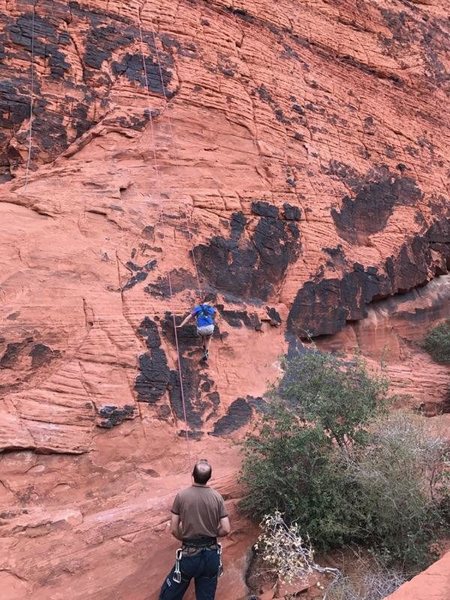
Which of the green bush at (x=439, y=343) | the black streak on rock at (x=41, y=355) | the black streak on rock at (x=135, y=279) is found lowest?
the green bush at (x=439, y=343)

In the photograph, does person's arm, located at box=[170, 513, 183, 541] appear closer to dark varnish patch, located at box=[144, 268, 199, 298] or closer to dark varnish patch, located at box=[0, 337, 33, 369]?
dark varnish patch, located at box=[0, 337, 33, 369]

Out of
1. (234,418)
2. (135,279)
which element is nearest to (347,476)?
(234,418)

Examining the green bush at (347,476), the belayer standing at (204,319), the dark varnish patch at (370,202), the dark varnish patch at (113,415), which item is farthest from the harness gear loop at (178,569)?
the dark varnish patch at (370,202)

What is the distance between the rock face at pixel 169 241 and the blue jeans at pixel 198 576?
514mm

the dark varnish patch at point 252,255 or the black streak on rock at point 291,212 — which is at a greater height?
the black streak on rock at point 291,212

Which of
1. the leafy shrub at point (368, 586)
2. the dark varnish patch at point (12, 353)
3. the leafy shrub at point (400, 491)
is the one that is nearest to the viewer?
the leafy shrub at point (368, 586)

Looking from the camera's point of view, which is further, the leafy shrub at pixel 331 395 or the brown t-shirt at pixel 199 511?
the leafy shrub at pixel 331 395

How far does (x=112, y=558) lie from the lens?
595cm

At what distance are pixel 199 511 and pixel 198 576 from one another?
74 cm

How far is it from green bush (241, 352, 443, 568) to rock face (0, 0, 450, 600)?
68 cm

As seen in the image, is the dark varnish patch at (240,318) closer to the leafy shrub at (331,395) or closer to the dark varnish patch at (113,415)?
the leafy shrub at (331,395)

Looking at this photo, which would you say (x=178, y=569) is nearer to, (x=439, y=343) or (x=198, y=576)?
(x=198, y=576)

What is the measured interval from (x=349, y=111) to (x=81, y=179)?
7.97 metres

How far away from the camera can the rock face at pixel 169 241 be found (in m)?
6.51
